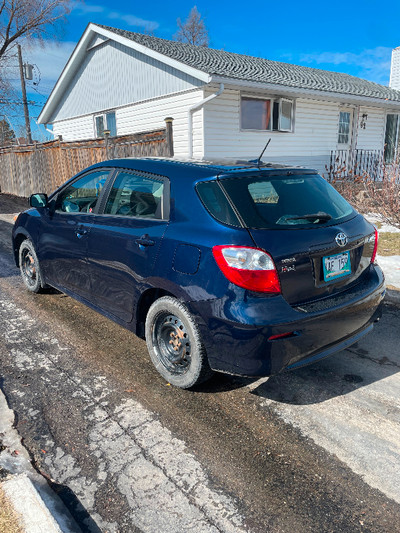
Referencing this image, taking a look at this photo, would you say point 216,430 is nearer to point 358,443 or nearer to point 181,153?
point 358,443

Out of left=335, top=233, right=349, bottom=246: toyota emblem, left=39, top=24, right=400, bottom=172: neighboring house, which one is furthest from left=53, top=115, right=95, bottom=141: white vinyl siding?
left=335, top=233, right=349, bottom=246: toyota emblem

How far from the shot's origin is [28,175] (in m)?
15.7

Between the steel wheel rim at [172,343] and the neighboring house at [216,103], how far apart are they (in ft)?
29.2

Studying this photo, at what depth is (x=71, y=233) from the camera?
165 inches

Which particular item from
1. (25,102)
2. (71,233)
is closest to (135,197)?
(71,233)

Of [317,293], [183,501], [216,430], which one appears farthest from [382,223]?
[183,501]

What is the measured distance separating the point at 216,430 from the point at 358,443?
2.93ft

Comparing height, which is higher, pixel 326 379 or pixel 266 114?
pixel 266 114

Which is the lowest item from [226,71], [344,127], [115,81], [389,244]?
[389,244]

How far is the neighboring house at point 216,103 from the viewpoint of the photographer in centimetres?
1186

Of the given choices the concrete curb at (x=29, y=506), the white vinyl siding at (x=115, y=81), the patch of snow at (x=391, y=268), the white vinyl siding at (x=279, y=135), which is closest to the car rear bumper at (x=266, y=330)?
the concrete curb at (x=29, y=506)

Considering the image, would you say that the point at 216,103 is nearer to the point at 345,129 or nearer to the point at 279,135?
the point at 279,135

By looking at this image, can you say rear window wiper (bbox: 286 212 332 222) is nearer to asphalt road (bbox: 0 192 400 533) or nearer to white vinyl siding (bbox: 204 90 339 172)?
asphalt road (bbox: 0 192 400 533)

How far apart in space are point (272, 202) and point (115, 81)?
14175mm
